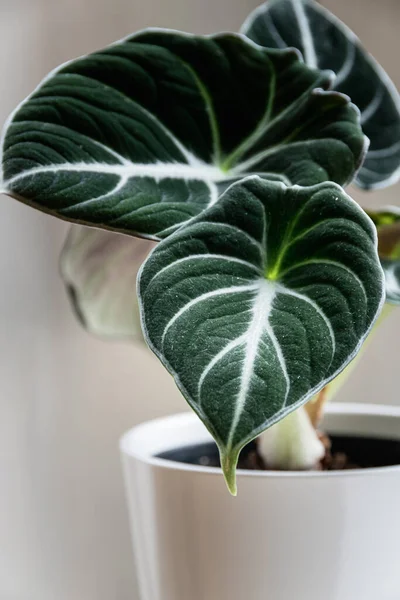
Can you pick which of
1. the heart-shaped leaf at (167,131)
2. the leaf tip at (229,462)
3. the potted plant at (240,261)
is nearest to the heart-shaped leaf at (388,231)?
the potted plant at (240,261)

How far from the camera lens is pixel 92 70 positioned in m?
0.51

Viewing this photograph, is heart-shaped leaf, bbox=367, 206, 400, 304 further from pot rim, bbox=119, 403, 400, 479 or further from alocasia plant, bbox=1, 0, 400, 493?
pot rim, bbox=119, 403, 400, 479

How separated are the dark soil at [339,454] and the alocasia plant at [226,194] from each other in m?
0.13

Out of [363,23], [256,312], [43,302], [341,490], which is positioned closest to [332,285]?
[256,312]

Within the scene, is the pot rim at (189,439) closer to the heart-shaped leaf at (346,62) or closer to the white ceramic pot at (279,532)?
the white ceramic pot at (279,532)

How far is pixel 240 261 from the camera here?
1.38 feet

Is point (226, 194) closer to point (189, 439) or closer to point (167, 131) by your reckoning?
point (167, 131)

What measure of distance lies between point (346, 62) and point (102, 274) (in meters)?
0.31

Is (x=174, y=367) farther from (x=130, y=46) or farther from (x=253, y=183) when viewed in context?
(x=130, y=46)

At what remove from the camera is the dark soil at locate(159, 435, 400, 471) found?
0.65 m

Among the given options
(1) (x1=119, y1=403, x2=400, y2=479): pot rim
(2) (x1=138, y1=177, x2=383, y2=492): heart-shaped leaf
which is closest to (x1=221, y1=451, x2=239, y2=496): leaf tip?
(2) (x1=138, y1=177, x2=383, y2=492): heart-shaped leaf

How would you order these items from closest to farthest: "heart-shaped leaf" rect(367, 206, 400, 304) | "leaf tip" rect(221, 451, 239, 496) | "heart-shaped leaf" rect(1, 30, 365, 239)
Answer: "leaf tip" rect(221, 451, 239, 496)
"heart-shaped leaf" rect(1, 30, 365, 239)
"heart-shaped leaf" rect(367, 206, 400, 304)

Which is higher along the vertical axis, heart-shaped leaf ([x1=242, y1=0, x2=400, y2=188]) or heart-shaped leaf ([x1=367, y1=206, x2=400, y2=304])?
heart-shaped leaf ([x1=242, y1=0, x2=400, y2=188])

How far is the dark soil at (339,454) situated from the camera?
0.65 m
